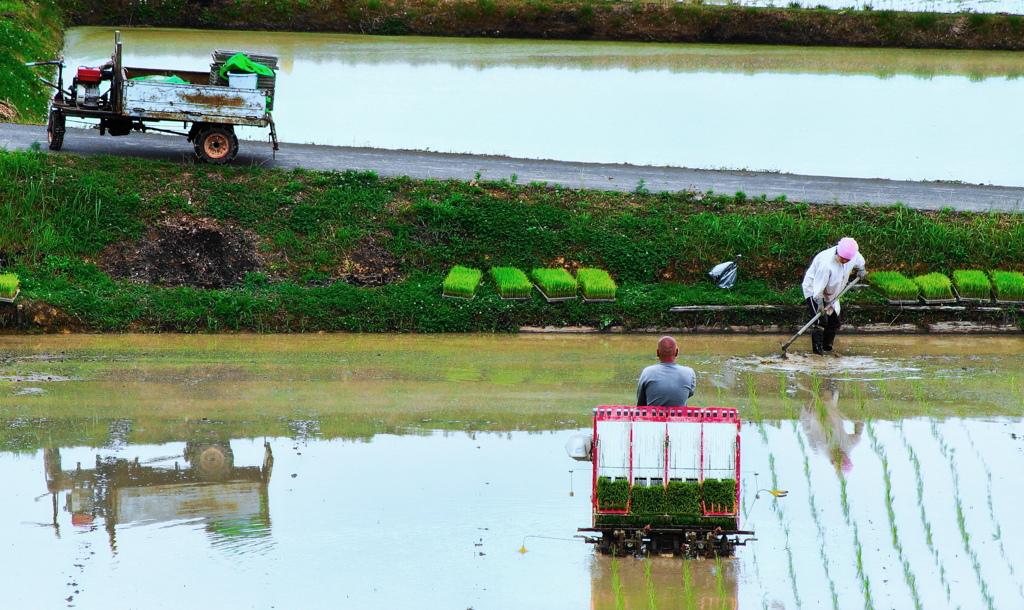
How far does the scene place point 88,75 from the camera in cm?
1516

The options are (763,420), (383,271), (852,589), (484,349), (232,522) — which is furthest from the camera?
(383,271)

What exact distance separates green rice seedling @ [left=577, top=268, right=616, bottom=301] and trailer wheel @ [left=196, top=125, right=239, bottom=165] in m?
5.75

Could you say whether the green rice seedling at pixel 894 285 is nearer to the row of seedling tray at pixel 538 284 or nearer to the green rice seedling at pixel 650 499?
the row of seedling tray at pixel 538 284

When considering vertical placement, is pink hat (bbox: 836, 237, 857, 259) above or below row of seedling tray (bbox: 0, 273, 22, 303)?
above

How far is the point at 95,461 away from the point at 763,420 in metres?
Result: 6.10

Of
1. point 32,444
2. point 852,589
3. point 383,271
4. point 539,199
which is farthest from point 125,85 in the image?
point 852,589

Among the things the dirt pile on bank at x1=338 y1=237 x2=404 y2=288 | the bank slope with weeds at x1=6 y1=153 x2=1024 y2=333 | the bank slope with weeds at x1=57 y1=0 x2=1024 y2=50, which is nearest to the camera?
the bank slope with weeds at x1=6 y1=153 x2=1024 y2=333

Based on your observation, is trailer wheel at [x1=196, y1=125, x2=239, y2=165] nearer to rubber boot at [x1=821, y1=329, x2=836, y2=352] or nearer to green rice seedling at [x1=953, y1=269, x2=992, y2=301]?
rubber boot at [x1=821, y1=329, x2=836, y2=352]

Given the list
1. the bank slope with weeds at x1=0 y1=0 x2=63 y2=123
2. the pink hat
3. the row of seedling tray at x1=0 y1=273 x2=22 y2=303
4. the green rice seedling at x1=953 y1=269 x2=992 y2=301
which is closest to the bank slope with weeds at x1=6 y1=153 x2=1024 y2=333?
the row of seedling tray at x1=0 y1=273 x2=22 y2=303

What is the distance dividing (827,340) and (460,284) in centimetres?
475

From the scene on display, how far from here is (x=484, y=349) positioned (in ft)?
42.4

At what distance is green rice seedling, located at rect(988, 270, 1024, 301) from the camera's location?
47.1 feet

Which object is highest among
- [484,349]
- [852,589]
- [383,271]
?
[383,271]

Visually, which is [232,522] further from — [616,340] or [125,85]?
[125,85]
